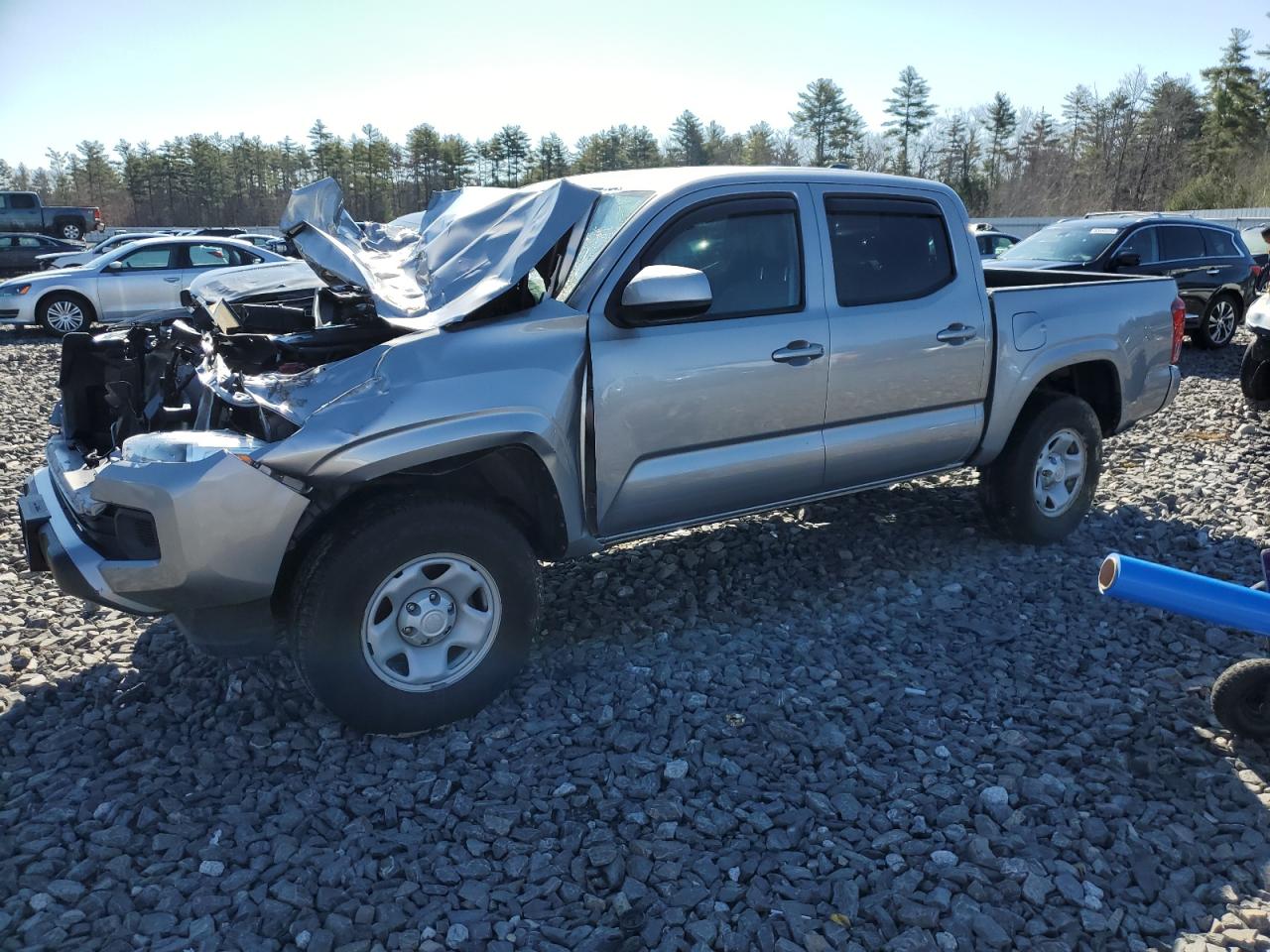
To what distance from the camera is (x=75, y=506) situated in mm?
3455

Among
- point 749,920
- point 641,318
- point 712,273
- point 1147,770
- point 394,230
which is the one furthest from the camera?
point 394,230

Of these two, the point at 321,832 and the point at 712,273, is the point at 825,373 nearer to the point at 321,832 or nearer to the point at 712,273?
the point at 712,273

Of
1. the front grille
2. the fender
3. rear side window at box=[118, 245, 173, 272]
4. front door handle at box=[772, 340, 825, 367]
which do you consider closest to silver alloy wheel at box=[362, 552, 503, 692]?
the front grille

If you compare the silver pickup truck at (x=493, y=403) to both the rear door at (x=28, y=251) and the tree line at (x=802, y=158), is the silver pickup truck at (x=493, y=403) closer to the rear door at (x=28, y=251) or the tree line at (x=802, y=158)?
the rear door at (x=28, y=251)

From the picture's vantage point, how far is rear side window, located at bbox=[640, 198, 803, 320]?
3.96 metres

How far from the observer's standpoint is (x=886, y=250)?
457 centimetres

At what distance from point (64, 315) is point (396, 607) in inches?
564

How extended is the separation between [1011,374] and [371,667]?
11.7ft

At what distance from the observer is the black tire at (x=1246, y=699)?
3.36 meters

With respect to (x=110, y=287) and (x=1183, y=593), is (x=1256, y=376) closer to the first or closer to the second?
A: (x=1183, y=593)

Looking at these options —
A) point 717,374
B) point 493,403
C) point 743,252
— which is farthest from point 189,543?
point 743,252

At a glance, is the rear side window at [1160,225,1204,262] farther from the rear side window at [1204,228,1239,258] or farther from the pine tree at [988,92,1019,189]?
the pine tree at [988,92,1019,189]

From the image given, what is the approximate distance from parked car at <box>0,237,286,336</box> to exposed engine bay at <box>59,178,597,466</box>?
37.0ft

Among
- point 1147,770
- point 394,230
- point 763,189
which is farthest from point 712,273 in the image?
point 1147,770
